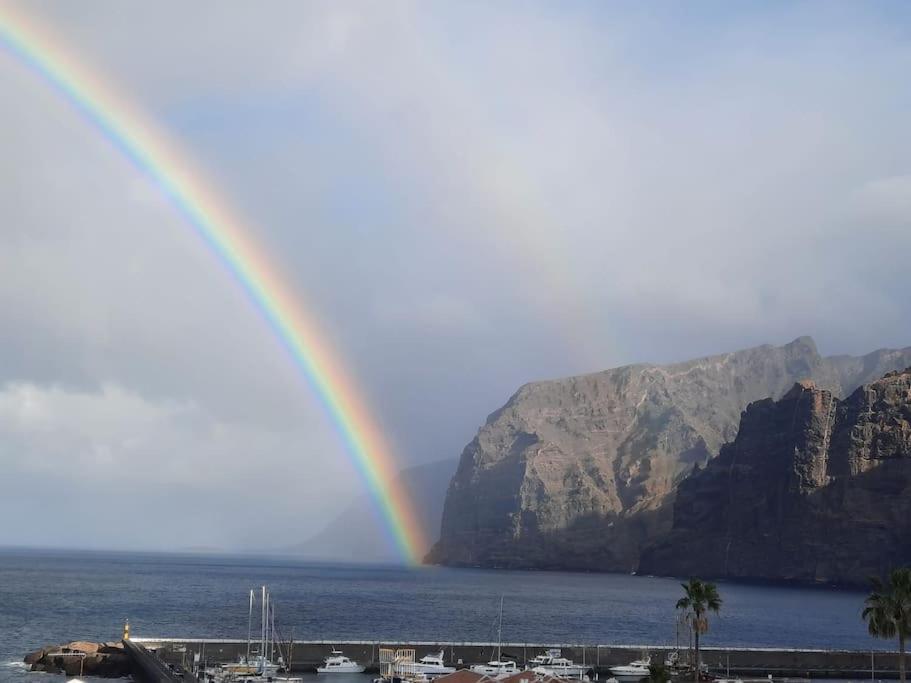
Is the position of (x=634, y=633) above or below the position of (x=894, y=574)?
below

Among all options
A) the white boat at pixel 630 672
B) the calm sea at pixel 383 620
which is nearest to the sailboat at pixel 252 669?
the calm sea at pixel 383 620

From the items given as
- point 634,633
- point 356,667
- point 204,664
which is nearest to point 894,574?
point 356,667

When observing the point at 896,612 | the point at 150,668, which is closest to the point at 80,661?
the point at 150,668

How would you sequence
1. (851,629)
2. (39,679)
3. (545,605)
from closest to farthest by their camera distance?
1. (39,679)
2. (851,629)
3. (545,605)

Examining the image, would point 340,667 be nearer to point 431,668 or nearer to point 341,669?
point 341,669

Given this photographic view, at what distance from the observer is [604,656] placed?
89.1 metres

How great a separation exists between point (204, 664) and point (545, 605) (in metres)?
114

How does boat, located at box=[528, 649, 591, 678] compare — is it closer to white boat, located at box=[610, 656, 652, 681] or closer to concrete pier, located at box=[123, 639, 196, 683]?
white boat, located at box=[610, 656, 652, 681]

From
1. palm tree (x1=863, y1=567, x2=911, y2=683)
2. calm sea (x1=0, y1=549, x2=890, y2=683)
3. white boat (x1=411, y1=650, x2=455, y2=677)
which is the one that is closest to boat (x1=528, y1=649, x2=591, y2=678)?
white boat (x1=411, y1=650, x2=455, y2=677)

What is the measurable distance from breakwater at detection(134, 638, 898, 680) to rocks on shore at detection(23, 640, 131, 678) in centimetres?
328

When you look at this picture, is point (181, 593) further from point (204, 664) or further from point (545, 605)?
point (204, 664)

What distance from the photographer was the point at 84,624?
125562 millimetres

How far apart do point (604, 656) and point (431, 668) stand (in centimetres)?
1692

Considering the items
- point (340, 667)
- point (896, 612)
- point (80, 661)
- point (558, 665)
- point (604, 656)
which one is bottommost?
point (80, 661)
